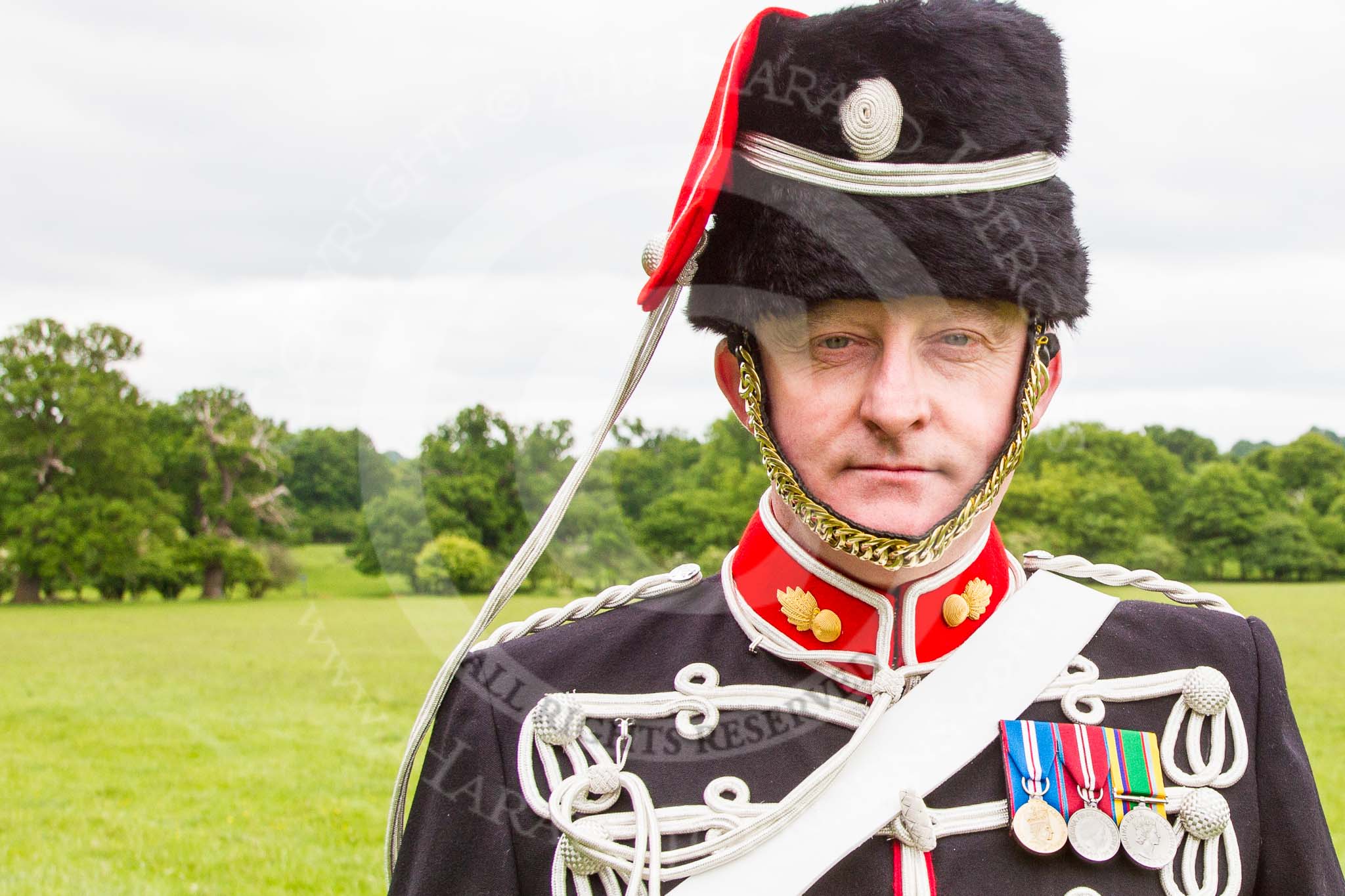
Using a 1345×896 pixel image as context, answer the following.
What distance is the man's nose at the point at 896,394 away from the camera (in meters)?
2.40

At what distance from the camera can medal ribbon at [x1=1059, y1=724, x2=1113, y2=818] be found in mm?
2568

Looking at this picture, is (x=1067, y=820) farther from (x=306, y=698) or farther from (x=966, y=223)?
(x=306, y=698)

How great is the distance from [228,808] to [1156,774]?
11404 mm

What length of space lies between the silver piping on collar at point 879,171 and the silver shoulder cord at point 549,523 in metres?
0.23

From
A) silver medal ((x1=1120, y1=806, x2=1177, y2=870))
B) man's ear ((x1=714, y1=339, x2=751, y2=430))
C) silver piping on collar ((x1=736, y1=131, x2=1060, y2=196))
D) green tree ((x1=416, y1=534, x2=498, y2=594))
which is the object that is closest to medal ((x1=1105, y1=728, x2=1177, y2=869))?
silver medal ((x1=1120, y1=806, x2=1177, y2=870))

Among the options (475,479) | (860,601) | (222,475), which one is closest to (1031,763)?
(860,601)

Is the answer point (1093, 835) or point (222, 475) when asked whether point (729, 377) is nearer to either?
point (1093, 835)

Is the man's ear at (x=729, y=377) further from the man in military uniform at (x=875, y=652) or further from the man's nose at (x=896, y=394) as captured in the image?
the man's nose at (x=896, y=394)

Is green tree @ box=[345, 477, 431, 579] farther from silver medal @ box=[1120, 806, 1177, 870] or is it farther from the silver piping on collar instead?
silver medal @ box=[1120, 806, 1177, 870]

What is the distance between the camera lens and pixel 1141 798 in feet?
8.47

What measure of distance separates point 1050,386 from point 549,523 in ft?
3.94

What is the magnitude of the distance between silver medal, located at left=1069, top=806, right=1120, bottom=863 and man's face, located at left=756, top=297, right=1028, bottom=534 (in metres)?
0.70

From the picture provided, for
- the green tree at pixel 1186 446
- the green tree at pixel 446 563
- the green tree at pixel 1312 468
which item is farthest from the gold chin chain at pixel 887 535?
the green tree at pixel 1312 468

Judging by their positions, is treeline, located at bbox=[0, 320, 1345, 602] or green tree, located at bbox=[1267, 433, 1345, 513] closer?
treeline, located at bbox=[0, 320, 1345, 602]
